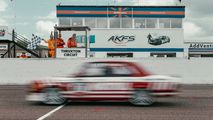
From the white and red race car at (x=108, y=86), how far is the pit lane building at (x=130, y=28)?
28383 millimetres

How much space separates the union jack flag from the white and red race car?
30.8 metres

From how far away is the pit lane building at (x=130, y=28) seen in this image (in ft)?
138

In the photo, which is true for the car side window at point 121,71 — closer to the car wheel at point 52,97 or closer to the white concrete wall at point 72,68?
the car wheel at point 52,97

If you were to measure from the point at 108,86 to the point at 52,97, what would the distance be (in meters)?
1.79

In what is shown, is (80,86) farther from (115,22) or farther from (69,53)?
(115,22)

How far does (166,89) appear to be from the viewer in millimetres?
12547

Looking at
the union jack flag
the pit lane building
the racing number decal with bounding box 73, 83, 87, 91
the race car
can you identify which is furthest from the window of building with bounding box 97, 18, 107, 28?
the racing number decal with bounding box 73, 83, 87, 91

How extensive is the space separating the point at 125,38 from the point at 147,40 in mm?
2250

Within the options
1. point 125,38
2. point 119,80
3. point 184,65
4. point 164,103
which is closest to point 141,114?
point 119,80

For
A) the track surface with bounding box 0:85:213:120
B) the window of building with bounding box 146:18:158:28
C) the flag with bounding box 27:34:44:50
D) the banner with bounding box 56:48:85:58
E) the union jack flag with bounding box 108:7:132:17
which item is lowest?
the track surface with bounding box 0:85:213:120

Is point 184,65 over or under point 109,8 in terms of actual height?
under

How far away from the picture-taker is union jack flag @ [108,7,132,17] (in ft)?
141

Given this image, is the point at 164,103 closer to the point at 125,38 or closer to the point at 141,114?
the point at 141,114

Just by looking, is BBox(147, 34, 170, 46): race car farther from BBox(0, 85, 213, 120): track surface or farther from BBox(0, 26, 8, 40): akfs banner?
BBox(0, 85, 213, 120): track surface
